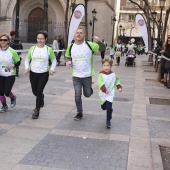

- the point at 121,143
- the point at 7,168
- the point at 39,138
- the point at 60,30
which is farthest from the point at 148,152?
the point at 60,30

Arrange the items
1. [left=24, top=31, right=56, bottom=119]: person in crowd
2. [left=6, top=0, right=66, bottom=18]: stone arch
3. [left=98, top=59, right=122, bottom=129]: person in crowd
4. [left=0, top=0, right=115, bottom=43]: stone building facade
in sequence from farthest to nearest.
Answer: [left=0, top=0, right=115, bottom=43]: stone building facade, [left=6, top=0, right=66, bottom=18]: stone arch, [left=24, top=31, right=56, bottom=119]: person in crowd, [left=98, top=59, right=122, bottom=129]: person in crowd

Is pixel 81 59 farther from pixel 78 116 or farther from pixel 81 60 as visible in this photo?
pixel 78 116

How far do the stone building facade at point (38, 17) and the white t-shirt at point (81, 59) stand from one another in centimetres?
3023

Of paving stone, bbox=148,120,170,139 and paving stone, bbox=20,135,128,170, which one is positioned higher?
paving stone, bbox=20,135,128,170

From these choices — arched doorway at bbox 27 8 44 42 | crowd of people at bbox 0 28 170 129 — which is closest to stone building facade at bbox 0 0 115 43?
arched doorway at bbox 27 8 44 42

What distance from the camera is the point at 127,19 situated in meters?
85.0

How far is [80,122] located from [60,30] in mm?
30726

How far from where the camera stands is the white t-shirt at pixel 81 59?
6543 mm

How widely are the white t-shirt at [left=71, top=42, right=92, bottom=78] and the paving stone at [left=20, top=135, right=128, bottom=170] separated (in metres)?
1.57

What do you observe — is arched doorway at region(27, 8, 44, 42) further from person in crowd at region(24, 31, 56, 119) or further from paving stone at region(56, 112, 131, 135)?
paving stone at region(56, 112, 131, 135)

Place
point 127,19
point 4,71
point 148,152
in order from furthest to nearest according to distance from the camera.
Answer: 1. point 127,19
2. point 4,71
3. point 148,152

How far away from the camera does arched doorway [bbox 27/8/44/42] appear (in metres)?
37.4

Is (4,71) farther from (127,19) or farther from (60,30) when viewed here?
(127,19)

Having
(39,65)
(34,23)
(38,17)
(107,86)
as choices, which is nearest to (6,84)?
(39,65)
